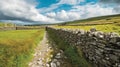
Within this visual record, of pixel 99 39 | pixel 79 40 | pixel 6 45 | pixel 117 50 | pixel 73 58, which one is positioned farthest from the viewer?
pixel 6 45

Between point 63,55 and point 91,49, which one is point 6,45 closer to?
point 63,55

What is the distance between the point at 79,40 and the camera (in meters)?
13.3

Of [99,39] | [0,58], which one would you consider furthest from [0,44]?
[99,39]

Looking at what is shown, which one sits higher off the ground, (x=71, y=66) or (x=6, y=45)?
(x=6, y=45)

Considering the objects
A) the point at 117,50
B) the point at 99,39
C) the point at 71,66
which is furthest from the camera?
the point at 71,66

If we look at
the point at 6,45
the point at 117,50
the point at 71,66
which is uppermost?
the point at 117,50

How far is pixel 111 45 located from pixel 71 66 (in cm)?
482

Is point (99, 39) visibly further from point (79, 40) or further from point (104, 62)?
point (79, 40)

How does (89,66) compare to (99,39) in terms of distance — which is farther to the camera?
(89,66)

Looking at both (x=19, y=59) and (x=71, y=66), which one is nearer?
(x=71, y=66)

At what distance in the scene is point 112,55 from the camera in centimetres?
746

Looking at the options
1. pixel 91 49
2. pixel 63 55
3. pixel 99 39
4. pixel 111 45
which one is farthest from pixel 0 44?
pixel 111 45

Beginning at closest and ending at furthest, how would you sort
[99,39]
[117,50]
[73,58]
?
[117,50] → [99,39] → [73,58]

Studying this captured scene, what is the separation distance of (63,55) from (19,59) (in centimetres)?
408
